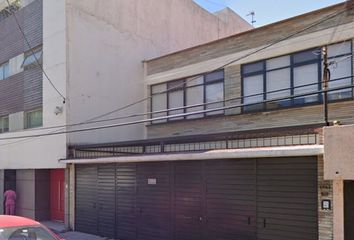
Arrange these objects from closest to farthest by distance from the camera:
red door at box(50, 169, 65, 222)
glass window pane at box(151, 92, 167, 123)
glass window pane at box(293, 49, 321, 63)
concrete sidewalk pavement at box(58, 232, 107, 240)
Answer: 1. glass window pane at box(293, 49, 321, 63)
2. concrete sidewalk pavement at box(58, 232, 107, 240)
3. glass window pane at box(151, 92, 167, 123)
4. red door at box(50, 169, 65, 222)

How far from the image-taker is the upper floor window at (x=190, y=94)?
16.0m

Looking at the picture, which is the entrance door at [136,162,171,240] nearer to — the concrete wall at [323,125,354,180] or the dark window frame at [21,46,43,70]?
the concrete wall at [323,125,354,180]

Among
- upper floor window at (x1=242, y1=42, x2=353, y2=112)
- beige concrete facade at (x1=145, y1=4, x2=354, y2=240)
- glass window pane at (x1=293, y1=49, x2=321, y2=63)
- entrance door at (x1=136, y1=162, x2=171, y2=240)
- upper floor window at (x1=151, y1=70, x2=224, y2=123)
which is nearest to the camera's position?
beige concrete facade at (x1=145, y1=4, x2=354, y2=240)

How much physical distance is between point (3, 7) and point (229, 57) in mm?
15054

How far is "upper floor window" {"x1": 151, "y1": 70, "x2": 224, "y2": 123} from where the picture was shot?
15953mm

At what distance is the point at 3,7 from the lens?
76.4 feet

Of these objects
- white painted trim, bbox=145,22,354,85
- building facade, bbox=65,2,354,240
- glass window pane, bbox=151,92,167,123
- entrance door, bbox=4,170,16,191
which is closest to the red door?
building facade, bbox=65,2,354,240

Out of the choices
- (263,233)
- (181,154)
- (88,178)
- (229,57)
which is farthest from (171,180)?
(229,57)

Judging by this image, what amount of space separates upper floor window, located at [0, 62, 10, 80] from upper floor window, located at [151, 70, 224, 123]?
8645 mm

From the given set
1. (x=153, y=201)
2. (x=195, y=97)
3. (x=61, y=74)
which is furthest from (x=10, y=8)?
(x=153, y=201)

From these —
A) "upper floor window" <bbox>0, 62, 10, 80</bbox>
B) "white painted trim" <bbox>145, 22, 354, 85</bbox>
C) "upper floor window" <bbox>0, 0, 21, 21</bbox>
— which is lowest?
"white painted trim" <bbox>145, 22, 354, 85</bbox>

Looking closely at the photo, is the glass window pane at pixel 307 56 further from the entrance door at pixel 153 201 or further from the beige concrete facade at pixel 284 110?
the entrance door at pixel 153 201

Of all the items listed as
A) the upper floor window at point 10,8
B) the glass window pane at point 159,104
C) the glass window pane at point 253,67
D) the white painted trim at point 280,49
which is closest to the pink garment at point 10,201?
the glass window pane at point 159,104

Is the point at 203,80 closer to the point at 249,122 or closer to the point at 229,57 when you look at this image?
the point at 229,57
